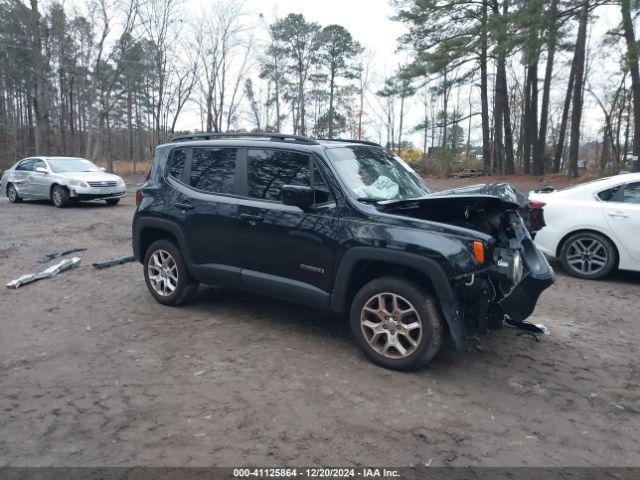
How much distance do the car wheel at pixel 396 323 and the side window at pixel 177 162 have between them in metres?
2.58

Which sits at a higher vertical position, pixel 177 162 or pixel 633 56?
pixel 633 56

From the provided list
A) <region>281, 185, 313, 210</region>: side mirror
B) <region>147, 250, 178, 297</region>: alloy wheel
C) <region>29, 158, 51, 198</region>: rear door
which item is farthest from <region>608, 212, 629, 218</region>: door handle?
<region>29, 158, 51, 198</region>: rear door

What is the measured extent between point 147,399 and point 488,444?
91.7 inches

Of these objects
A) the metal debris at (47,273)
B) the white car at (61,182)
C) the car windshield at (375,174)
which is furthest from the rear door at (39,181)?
the car windshield at (375,174)

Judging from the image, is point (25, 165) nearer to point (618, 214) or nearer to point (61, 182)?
point (61, 182)

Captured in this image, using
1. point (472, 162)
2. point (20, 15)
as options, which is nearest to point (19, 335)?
point (472, 162)

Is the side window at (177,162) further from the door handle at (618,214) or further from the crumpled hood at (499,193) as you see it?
the door handle at (618,214)

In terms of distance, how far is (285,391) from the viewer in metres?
3.75

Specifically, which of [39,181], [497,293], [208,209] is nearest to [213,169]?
[208,209]

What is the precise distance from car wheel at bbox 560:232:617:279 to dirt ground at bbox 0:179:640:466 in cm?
116

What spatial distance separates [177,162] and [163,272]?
1.24 metres

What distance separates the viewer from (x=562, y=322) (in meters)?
5.46

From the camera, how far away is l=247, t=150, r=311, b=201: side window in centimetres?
468

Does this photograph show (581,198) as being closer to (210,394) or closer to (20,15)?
(210,394)
